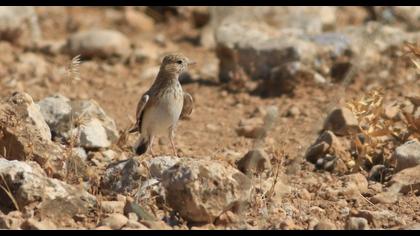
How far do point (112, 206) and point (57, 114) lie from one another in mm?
2044

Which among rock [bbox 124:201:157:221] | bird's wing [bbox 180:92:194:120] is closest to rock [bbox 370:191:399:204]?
rock [bbox 124:201:157:221]

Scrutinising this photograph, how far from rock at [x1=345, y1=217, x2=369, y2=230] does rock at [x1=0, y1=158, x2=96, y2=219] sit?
1577 mm

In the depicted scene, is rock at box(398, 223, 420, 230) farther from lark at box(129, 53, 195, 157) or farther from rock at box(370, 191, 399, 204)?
lark at box(129, 53, 195, 157)

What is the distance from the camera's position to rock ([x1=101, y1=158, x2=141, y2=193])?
20.6ft

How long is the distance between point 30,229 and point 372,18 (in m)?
8.67

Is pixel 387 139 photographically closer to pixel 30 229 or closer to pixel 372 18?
pixel 30 229

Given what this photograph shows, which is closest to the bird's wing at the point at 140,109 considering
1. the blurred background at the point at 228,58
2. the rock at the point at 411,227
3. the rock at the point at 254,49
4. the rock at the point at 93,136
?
the rock at the point at 93,136

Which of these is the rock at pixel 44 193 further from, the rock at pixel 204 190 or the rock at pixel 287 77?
the rock at pixel 287 77

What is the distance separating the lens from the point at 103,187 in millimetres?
6387

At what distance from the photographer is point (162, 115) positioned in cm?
754

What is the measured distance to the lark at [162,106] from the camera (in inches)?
297

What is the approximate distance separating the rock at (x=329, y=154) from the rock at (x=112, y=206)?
2172mm

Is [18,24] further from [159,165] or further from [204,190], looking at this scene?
[204,190]

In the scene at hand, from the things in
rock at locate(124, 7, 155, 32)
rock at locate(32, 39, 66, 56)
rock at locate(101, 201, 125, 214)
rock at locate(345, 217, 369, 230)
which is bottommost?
rock at locate(345, 217, 369, 230)
